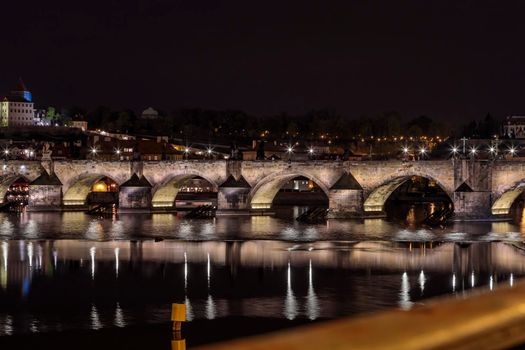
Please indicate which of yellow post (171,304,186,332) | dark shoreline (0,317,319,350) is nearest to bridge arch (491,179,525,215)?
dark shoreline (0,317,319,350)

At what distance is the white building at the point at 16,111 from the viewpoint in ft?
417

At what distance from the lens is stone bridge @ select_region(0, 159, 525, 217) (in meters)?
41.8

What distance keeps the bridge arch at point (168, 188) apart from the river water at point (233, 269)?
9119 millimetres

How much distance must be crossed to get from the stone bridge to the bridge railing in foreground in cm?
4107

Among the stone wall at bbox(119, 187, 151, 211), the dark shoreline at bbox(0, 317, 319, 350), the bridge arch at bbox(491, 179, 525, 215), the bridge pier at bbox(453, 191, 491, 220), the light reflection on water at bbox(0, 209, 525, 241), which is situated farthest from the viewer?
the stone wall at bbox(119, 187, 151, 211)

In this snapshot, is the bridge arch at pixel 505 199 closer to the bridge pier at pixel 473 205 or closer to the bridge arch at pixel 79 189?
the bridge pier at pixel 473 205

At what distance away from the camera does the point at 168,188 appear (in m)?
52.3

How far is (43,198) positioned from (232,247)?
2523cm

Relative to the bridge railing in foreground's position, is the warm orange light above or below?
above

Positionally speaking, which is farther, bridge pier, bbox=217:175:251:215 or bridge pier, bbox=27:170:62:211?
bridge pier, bbox=27:170:62:211

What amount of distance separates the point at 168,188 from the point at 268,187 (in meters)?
6.94

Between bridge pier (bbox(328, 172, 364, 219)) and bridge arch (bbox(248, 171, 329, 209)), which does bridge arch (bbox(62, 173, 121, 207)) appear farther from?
bridge pier (bbox(328, 172, 364, 219))

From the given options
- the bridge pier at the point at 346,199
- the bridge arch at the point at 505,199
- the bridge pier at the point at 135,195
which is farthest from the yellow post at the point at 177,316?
the bridge pier at the point at 135,195

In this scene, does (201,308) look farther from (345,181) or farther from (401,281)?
(345,181)
